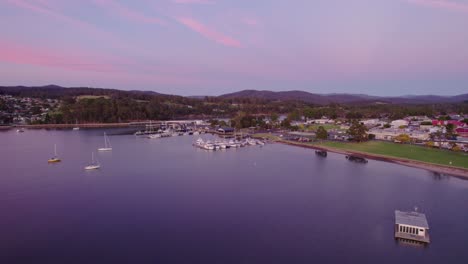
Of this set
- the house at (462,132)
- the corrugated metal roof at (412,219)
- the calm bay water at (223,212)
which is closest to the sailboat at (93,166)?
the calm bay water at (223,212)

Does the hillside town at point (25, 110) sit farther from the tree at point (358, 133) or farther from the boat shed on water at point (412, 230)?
the boat shed on water at point (412, 230)

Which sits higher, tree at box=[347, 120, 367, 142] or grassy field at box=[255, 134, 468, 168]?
tree at box=[347, 120, 367, 142]

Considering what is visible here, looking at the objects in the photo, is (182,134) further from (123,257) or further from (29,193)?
(123,257)

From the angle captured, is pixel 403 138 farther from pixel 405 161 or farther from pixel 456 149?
pixel 405 161

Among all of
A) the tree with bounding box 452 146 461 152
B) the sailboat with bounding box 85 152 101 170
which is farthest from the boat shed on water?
the sailboat with bounding box 85 152 101 170

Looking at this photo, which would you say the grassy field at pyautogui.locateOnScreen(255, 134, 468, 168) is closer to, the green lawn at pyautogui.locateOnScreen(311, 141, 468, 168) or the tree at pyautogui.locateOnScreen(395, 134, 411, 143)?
the green lawn at pyautogui.locateOnScreen(311, 141, 468, 168)

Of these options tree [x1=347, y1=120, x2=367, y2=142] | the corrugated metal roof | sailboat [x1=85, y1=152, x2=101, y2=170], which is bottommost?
sailboat [x1=85, y1=152, x2=101, y2=170]
